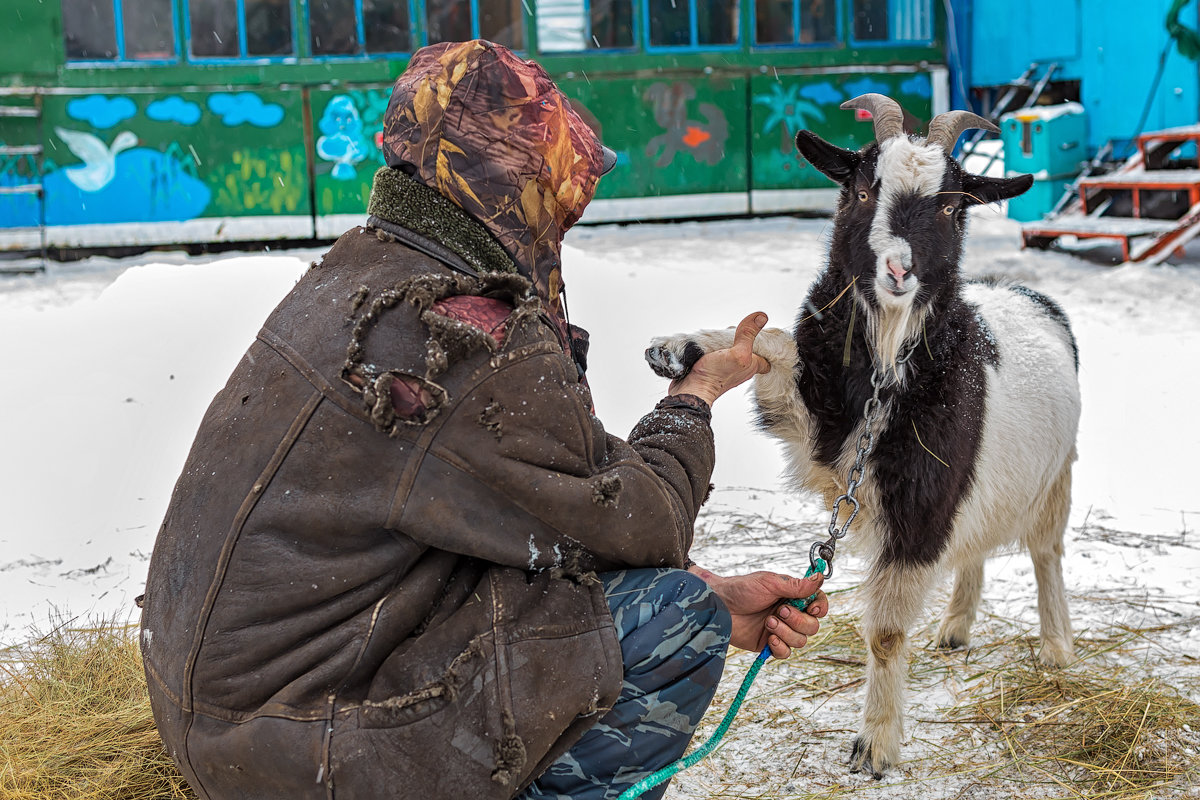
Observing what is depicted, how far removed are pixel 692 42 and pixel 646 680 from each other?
34.2 feet

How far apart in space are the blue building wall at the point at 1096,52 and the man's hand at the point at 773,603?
30.7 feet

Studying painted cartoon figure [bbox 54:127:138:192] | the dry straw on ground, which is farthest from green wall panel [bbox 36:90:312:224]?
the dry straw on ground

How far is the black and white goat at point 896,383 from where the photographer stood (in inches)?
117

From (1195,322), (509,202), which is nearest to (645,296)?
(1195,322)

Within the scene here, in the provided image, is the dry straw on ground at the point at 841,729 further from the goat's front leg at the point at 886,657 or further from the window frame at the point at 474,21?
the window frame at the point at 474,21

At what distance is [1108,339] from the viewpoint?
281 inches

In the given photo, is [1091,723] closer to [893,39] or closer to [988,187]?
[988,187]

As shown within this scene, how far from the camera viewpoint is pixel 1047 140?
34.3ft

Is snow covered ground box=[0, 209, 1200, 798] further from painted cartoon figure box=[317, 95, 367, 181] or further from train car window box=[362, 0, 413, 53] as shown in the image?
train car window box=[362, 0, 413, 53]

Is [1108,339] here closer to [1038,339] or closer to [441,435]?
[1038,339]

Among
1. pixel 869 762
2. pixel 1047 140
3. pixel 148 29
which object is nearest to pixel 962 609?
pixel 869 762

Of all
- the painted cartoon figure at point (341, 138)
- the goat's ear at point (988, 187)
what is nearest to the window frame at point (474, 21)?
the painted cartoon figure at point (341, 138)

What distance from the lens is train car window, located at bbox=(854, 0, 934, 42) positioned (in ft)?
38.1

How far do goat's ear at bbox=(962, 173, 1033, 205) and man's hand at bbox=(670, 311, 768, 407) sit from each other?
2.92 feet
